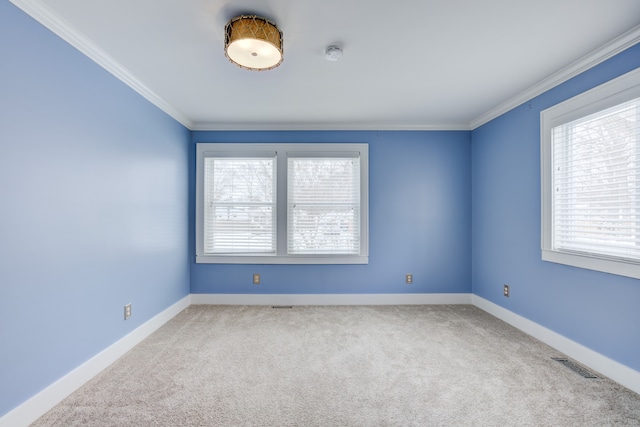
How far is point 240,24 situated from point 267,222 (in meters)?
2.54

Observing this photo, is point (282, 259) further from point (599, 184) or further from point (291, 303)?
point (599, 184)

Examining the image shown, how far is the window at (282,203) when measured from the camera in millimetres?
3900

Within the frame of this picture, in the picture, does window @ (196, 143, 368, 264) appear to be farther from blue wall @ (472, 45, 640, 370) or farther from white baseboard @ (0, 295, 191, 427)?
blue wall @ (472, 45, 640, 370)

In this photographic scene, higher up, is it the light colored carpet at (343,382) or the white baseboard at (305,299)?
the white baseboard at (305,299)

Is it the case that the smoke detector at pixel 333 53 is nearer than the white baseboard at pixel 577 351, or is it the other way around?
the white baseboard at pixel 577 351

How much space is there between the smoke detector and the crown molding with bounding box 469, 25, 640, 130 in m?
1.96

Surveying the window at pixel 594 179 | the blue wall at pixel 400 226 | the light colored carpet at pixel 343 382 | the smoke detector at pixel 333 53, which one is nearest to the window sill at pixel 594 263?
the window at pixel 594 179

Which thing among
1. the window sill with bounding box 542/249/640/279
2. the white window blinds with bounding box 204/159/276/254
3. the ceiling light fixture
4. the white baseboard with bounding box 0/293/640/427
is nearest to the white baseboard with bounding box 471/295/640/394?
the white baseboard with bounding box 0/293/640/427

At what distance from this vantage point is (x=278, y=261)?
12.8 feet

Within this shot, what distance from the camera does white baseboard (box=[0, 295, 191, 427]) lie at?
1.63m

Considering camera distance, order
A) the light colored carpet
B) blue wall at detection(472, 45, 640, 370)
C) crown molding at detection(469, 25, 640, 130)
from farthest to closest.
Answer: blue wall at detection(472, 45, 640, 370) → crown molding at detection(469, 25, 640, 130) → the light colored carpet

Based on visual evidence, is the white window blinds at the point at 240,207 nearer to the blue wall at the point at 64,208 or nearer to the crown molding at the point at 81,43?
the blue wall at the point at 64,208

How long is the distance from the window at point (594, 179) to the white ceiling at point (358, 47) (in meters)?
0.36

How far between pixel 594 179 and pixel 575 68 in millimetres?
944
